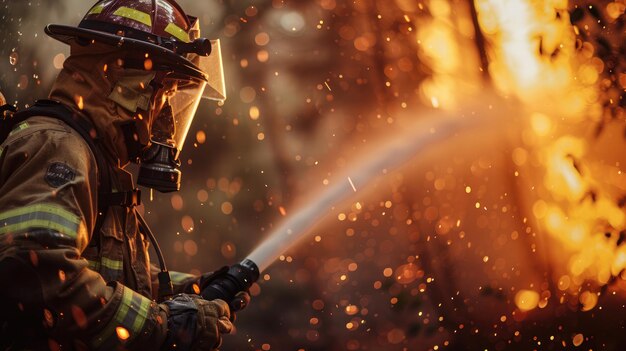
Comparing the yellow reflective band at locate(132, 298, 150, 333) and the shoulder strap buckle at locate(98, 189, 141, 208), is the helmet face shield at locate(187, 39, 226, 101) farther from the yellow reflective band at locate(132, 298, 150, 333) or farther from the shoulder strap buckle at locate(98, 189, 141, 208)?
the yellow reflective band at locate(132, 298, 150, 333)

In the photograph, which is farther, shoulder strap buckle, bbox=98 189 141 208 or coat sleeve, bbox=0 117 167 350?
shoulder strap buckle, bbox=98 189 141 208

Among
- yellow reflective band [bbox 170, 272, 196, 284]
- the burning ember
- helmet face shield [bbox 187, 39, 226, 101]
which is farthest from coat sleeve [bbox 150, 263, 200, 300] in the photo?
the burning ember

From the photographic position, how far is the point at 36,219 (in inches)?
80.4

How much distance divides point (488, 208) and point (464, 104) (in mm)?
1290

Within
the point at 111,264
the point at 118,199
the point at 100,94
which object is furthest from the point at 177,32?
the point at 111,264

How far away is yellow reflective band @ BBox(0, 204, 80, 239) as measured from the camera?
2031mm

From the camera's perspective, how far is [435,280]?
6938mm

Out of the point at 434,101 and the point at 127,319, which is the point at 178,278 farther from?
the point at 434,101

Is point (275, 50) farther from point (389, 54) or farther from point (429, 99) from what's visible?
point (429, 99)

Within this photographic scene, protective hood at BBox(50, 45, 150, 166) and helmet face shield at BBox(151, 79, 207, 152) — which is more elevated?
protective hood at BBox(50, 45, 150, 166)

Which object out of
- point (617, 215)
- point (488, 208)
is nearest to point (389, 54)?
point (488, 208)

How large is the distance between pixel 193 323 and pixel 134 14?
1139mm

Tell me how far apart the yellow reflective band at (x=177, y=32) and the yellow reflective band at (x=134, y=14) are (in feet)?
0.26

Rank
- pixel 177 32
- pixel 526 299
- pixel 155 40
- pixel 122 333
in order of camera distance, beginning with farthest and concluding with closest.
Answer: pixel 526 299
pixel 177 32
pixel 155 40
pixel 122 333
